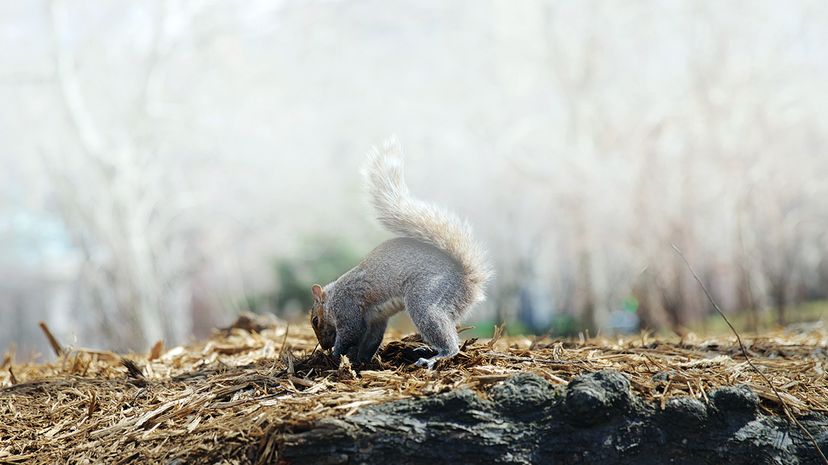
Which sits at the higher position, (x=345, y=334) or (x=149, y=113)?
(x=149, y=113)

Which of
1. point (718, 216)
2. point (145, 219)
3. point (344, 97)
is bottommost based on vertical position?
point (718, 216)

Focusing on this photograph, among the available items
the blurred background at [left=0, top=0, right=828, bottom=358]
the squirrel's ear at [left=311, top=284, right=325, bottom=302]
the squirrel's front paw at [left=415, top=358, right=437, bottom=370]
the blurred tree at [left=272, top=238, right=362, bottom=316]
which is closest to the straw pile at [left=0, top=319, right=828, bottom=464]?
the squirrel's front paw at [left=415, top=358, right=437, bottom=370]

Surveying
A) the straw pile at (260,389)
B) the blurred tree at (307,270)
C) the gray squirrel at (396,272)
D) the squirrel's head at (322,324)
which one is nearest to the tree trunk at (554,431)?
the straw pile at (260,389)

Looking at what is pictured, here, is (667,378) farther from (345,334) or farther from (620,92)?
(620,92)

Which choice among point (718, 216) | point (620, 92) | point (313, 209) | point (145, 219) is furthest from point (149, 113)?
point (718, 216)

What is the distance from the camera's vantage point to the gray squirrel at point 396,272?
2594 millimetres

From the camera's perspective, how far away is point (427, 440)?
74.0 inches

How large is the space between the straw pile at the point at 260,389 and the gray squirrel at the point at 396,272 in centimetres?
12

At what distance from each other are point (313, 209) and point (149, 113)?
13.8ft

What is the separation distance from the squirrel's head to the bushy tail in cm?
36

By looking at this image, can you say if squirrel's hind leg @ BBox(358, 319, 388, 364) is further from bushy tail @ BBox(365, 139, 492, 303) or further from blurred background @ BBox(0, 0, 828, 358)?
blurred background @ BBox(0, 0, 828, 358)

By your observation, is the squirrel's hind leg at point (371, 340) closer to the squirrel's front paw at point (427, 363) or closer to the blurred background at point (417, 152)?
the squirrel's front paw at point (427, 363)

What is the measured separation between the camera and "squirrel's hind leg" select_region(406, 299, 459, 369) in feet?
7.92

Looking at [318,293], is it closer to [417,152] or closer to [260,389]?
[260,389]
